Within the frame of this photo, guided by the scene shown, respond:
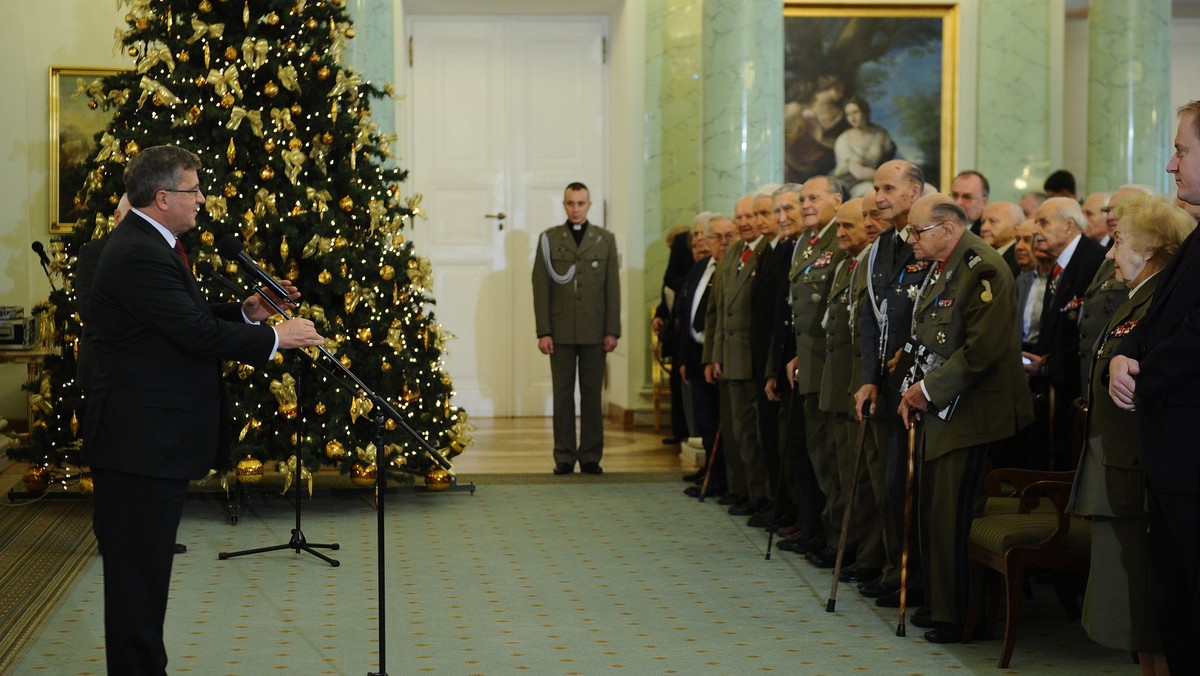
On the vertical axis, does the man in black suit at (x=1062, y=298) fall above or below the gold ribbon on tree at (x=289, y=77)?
below

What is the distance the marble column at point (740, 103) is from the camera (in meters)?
10.1

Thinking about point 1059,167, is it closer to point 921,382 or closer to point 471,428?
point 471,428

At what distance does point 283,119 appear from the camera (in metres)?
8.16

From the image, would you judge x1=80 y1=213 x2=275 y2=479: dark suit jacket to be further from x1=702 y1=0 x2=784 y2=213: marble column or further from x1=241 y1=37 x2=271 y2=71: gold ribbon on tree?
x1=702 y1=0 x2=784 y2=213: marble column

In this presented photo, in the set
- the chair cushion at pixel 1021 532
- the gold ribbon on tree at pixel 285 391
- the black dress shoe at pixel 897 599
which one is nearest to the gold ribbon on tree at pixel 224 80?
the gold ribbon on tree at pixel 285 391

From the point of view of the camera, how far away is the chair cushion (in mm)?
5070

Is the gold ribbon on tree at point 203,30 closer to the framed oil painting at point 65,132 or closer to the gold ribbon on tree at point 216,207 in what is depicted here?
the gold ribbon on tree at point 216,207

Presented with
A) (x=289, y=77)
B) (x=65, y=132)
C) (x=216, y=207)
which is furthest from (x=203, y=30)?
(x=65, y=132)

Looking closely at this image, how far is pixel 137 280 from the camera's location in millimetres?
4051

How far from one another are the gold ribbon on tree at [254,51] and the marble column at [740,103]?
11.4 ft

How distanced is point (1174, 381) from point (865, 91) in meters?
9.02

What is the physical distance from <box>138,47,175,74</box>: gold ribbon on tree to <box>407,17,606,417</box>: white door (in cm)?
507

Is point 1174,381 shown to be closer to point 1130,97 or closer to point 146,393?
point 146,393

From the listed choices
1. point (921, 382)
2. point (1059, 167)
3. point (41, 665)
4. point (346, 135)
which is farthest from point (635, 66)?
point (41, 665)
